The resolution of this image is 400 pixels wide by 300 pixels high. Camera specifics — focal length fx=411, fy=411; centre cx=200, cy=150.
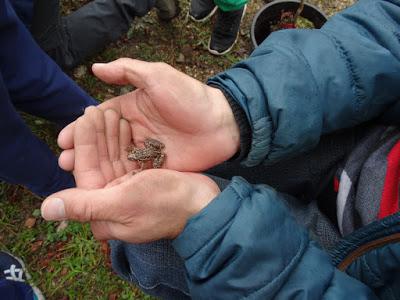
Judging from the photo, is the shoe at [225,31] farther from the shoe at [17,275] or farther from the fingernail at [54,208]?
the fingernail at [54,208]

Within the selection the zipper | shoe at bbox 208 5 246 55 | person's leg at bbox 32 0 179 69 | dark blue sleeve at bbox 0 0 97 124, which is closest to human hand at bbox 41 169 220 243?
the zipper

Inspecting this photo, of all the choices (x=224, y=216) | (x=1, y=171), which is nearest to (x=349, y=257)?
(x=224, y=216)

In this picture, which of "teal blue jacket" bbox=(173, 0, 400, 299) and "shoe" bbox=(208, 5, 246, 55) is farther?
"shoe" bbox=(208, 5, 246, 55)

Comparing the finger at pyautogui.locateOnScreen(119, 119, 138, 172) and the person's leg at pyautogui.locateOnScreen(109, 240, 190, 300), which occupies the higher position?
the finger at pyautogui.locateOnScreen(119, 119, 138, 172)

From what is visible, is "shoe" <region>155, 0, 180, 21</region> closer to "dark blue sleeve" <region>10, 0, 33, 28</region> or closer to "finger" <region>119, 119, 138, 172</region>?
"dark blue sleeve" <region>10, 0, 33, 28</region>

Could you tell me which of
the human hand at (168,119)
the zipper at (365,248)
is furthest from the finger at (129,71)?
the zipper at (365,248)

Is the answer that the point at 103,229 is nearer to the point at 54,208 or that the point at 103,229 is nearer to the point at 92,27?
the point at 54,208

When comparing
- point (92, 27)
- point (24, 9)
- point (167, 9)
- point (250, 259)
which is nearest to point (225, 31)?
point (167, 9)
